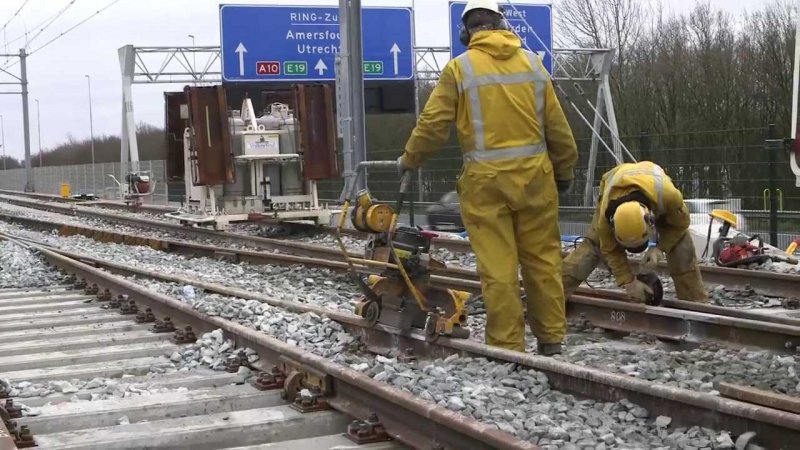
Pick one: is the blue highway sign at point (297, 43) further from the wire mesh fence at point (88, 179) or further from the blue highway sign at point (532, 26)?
the wire mesh fence at point (88, 179)

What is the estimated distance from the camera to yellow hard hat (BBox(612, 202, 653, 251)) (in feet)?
19.3

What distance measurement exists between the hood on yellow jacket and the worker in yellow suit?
1.44 meters

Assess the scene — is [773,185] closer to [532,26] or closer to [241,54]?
[532,26]

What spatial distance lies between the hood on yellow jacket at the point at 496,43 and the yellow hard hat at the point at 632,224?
1.41 m

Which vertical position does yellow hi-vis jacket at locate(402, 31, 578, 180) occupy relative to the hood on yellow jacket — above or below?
below

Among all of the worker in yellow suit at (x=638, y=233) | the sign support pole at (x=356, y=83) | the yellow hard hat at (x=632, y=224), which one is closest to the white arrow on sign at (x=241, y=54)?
the sign support pole at (x=356, y=83)

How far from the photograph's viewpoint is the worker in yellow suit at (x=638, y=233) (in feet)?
19.6

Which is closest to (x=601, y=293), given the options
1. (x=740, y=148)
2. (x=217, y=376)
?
(x=217, y=376)

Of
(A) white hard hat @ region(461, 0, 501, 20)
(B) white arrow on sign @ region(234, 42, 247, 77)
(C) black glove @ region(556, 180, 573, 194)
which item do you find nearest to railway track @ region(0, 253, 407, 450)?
(C) black glove @ region(556, 180, 573, 194)

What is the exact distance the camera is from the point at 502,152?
507 centimetres

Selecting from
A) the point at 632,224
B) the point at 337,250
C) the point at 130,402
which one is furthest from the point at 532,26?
the point at 130,402

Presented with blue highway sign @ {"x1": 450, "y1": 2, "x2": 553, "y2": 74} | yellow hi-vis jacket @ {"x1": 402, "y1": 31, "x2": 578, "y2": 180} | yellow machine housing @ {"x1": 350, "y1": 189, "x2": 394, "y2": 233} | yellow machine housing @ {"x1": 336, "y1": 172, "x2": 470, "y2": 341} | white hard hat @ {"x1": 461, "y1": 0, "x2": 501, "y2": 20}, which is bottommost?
yellow machine housing @ {"x1": 336, "y1": 172, "x2": 470, "y2": 341}

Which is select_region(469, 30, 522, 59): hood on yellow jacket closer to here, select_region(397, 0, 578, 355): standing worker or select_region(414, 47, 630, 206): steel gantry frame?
select_region(397, 0, 578, 355): standing worker

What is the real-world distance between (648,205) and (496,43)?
1.85 meters
